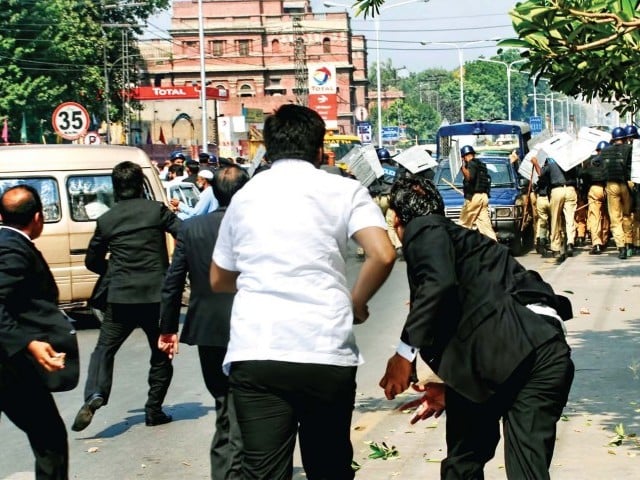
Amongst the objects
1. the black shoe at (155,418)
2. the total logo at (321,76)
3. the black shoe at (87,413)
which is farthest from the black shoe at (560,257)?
the total logo at (321,76)

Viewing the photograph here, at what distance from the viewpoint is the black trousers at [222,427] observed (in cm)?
636

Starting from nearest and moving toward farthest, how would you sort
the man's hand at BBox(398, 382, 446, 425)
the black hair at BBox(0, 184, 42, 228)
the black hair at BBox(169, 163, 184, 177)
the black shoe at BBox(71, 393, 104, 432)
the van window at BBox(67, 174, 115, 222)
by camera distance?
the man's hand at BBox(398, 382, 446, 425)
the black hair at BBox(0, 184, 42, 228)
the black shoe at BBox(71, 393, 104, 432)
the van window at BBox(67, 174, 115, 222)
the black hair at BBox(169, 163, 184, 177)

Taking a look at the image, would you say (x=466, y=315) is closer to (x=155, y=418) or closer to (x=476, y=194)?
(x=155, y=418)

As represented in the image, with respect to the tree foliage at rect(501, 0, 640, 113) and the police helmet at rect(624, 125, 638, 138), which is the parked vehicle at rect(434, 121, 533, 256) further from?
the tree foliage at rect(501, 0, 640, 113)

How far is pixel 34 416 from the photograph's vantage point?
18.8 feet

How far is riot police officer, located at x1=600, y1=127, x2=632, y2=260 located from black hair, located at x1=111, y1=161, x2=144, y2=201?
44.4 ft

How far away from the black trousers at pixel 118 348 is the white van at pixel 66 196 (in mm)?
5493

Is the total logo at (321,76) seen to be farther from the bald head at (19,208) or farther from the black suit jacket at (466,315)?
the black suit jacket at (466,315)

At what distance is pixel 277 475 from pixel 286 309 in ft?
1.87

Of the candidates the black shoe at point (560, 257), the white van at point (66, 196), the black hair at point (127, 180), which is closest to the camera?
the black hair at point (127, 180)

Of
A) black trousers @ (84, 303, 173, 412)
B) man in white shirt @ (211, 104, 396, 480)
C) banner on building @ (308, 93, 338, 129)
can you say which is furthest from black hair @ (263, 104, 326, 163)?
banner on building @ (308, 93, 338, 129)

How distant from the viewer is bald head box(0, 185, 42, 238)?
591cm

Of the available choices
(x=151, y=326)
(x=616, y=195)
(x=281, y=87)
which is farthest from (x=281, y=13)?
(x=151, y=326)

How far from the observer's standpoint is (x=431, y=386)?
561cm
